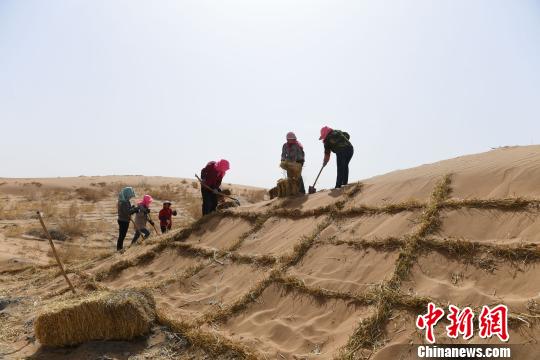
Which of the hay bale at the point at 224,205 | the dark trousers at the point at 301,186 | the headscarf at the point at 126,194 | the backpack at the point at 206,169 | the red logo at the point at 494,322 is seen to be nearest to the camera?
the red logo at the point at 494,322

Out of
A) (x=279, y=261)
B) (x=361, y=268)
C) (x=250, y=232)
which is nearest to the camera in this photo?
(x=361, y=268)

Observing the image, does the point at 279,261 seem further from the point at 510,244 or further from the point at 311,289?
the point at 510,244

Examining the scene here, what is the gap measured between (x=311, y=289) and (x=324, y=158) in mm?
3858

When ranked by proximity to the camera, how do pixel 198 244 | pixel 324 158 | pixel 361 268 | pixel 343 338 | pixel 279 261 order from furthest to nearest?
pixel 324 158
pixel 198 244
pixel 279 261
pixel 361 268
pixel 343 338

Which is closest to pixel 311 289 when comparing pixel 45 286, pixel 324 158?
pixel 324 158

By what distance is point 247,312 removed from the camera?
4676mm

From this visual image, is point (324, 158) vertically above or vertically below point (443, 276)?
above

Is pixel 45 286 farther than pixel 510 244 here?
Yes

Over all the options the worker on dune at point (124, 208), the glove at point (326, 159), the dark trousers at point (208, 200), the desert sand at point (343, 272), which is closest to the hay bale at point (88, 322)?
the desert sand at point (343, 272)

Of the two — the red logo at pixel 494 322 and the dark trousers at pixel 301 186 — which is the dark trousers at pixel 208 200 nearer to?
the dark trousers at pixel 301 186

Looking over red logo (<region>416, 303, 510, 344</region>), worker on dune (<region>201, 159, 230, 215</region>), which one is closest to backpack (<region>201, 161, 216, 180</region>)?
worker on dune (<region>201, 159, 230, 215</region>)

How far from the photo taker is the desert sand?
3588 mm

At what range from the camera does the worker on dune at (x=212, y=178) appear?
29.8ft

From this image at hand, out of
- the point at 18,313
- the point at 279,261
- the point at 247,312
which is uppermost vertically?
the point at 279,261
